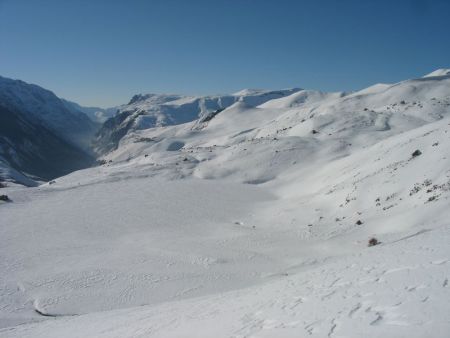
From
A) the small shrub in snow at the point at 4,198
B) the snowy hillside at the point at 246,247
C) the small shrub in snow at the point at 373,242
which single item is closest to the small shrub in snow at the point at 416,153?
the snowy hillside at the point at 246,247

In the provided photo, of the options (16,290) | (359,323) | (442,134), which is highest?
(442,134)

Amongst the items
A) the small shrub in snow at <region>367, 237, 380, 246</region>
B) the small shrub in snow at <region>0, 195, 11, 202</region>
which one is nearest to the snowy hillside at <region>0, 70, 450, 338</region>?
the small shrub in snow at <region>367, 237, 380, 246</region>

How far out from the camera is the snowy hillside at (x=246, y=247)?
1024 centimetres

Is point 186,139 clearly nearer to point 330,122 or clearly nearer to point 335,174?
point 330,122

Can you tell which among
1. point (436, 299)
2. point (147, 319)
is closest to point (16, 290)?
point (147, 319)

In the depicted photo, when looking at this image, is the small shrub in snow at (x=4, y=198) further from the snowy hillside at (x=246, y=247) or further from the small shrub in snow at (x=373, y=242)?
the small shrub in snow at (x=373, y=242)

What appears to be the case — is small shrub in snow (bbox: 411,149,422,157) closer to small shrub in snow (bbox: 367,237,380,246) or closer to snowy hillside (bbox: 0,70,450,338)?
snowy hillside (bbox: 0,70,450,338)

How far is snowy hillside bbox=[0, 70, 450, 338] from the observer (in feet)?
33.6

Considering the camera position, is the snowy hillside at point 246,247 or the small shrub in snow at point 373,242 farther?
the small shrub in snow at point 373,242

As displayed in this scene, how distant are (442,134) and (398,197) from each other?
912 cm

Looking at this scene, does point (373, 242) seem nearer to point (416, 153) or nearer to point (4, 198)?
point (416, 153)

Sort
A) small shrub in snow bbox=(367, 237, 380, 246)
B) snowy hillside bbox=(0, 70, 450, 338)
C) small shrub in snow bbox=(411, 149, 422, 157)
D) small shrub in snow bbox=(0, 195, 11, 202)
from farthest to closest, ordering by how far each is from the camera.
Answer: small shrub in snow bbox=(0, 195, 11, 202) → small shrub in snow bbox=(411, 149, 422, 157) → small shrub in snow bbox=(367, 237, 380, 246) → snowy hillside bbox=(0, 70, 450, 338)

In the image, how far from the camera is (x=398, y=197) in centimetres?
2523

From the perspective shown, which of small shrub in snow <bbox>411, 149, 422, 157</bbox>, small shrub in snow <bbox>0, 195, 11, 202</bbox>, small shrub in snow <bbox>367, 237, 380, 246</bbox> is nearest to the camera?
small shrub in snow <bbox>367, 237, 380, 246</bbox>
